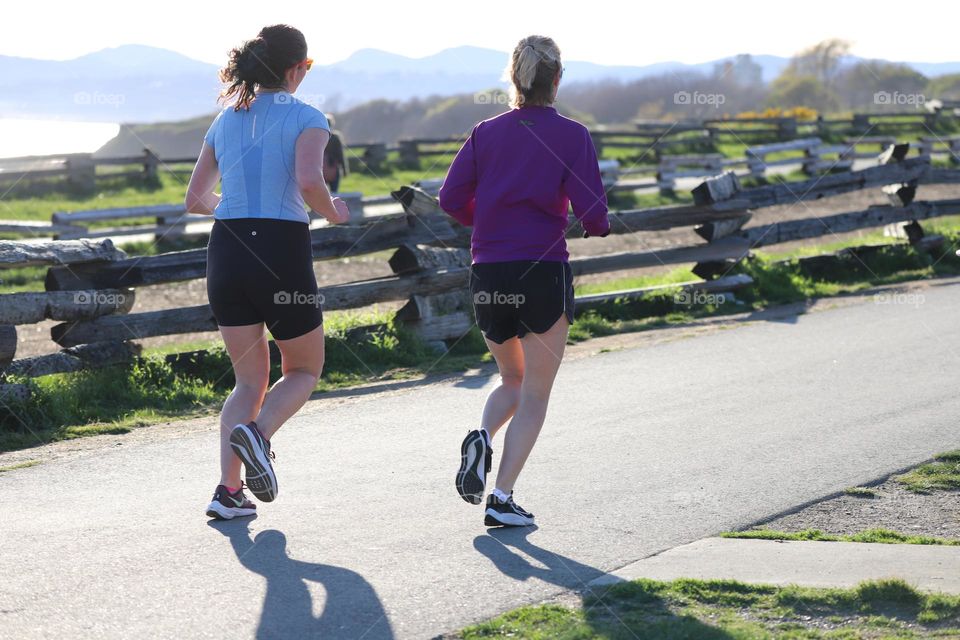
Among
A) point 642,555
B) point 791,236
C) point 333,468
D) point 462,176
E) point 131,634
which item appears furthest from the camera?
point 791,236

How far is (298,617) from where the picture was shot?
3910mm

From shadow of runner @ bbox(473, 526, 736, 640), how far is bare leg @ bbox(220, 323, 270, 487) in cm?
113

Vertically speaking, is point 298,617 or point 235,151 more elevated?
point 235,151

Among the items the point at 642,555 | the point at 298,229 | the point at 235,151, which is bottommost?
the point at 642,555

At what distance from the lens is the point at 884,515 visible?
5.20m

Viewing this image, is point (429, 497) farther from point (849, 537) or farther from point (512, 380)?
point (849, 537)

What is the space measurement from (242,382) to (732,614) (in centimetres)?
230

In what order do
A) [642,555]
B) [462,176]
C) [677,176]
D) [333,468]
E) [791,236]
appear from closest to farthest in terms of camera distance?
[642,555]
[462,176]
[333,468]
[791,236]
[677,176]

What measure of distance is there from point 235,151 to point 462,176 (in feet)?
3.13

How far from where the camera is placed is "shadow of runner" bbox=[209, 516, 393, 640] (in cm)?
379

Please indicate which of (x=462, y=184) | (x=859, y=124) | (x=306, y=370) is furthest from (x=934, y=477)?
(x=859, y=124)

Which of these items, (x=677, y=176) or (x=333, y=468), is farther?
(x=677, y=176)

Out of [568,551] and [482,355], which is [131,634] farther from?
[482,355]

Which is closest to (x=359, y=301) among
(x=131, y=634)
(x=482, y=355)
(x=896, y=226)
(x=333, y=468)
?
(x=482, y=355)
